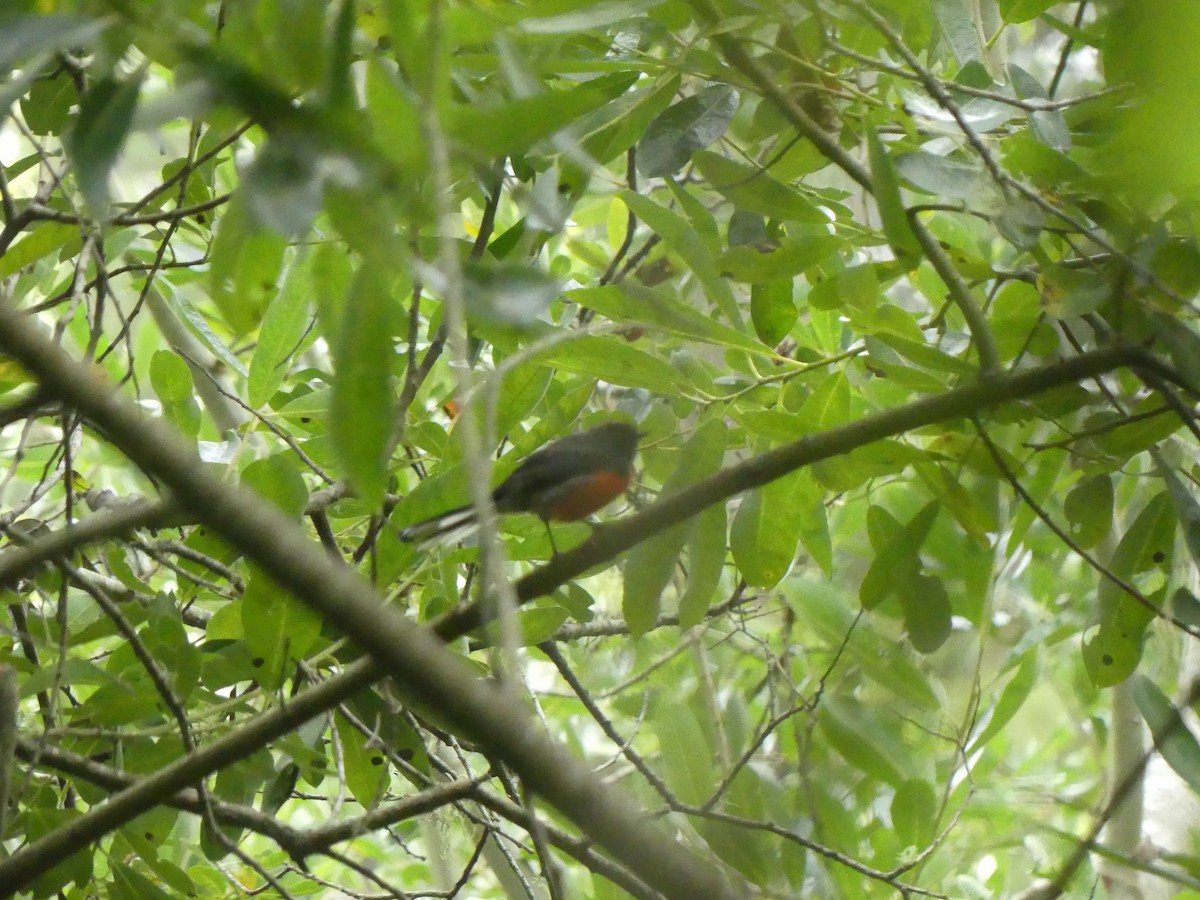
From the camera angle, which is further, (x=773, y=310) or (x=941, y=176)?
(x=773, y=310)

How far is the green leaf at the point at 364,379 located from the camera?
35.0 inches

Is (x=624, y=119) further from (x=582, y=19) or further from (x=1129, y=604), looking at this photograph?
(x=1129, y=604)

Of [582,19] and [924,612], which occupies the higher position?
[582,19]

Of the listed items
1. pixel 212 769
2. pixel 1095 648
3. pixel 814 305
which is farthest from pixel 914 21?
pixel 212 769

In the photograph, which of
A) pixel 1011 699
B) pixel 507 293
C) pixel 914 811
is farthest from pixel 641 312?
pixel 1011 699

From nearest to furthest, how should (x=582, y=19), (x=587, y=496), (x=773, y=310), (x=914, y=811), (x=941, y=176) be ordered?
(x=582, y=19) < (x=941, y=176) < (x=914, y=811) < (x=773, y=310) < (x=587, y=496)

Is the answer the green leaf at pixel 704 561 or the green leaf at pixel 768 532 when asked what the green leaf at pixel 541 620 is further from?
the green leaf at pixel 768 532

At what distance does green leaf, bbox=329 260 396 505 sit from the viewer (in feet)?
2.91

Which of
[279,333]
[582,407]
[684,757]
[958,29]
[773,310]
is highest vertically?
[958,29]

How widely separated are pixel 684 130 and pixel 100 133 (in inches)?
49.2

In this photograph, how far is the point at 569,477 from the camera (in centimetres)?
247

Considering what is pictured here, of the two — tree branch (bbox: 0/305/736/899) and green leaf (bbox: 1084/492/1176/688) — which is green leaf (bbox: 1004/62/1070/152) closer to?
green leaf (bbox: 1084/492/1176/688)

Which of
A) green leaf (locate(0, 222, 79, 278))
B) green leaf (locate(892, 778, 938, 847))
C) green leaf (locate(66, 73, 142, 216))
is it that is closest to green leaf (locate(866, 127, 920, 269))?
green leaf (locate(66, 73, 142, 216))

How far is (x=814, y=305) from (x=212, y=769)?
1222 mm
